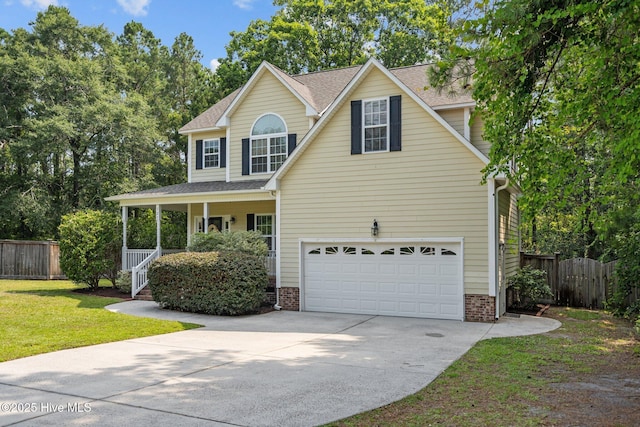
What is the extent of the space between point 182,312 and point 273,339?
4.81 metres

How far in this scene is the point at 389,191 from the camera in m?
14.0

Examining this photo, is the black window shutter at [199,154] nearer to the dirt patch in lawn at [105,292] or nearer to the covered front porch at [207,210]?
the covered front porch at [207,210]

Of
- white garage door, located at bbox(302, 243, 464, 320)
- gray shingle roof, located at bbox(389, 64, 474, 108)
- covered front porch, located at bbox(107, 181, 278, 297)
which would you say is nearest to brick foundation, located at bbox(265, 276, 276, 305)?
covered front porch, located at bbox(107, 181, 278, 297)

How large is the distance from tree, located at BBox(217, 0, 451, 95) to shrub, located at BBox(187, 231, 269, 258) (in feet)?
55.4

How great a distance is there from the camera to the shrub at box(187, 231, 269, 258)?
51.1 ft

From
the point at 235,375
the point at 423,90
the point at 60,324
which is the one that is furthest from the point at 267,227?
the point at 235,375

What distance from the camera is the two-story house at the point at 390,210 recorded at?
13.1 meters

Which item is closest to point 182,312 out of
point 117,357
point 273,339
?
point 273,339

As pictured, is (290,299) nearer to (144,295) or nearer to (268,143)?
(144,295)

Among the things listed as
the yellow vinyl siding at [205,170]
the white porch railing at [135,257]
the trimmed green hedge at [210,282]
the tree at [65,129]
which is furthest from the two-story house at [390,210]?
the tree at [65,129]

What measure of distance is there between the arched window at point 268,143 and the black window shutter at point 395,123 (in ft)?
16.8

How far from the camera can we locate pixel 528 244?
79.4ft

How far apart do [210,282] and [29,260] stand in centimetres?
1403

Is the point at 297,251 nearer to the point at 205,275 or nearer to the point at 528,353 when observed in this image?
the point at 205,275
